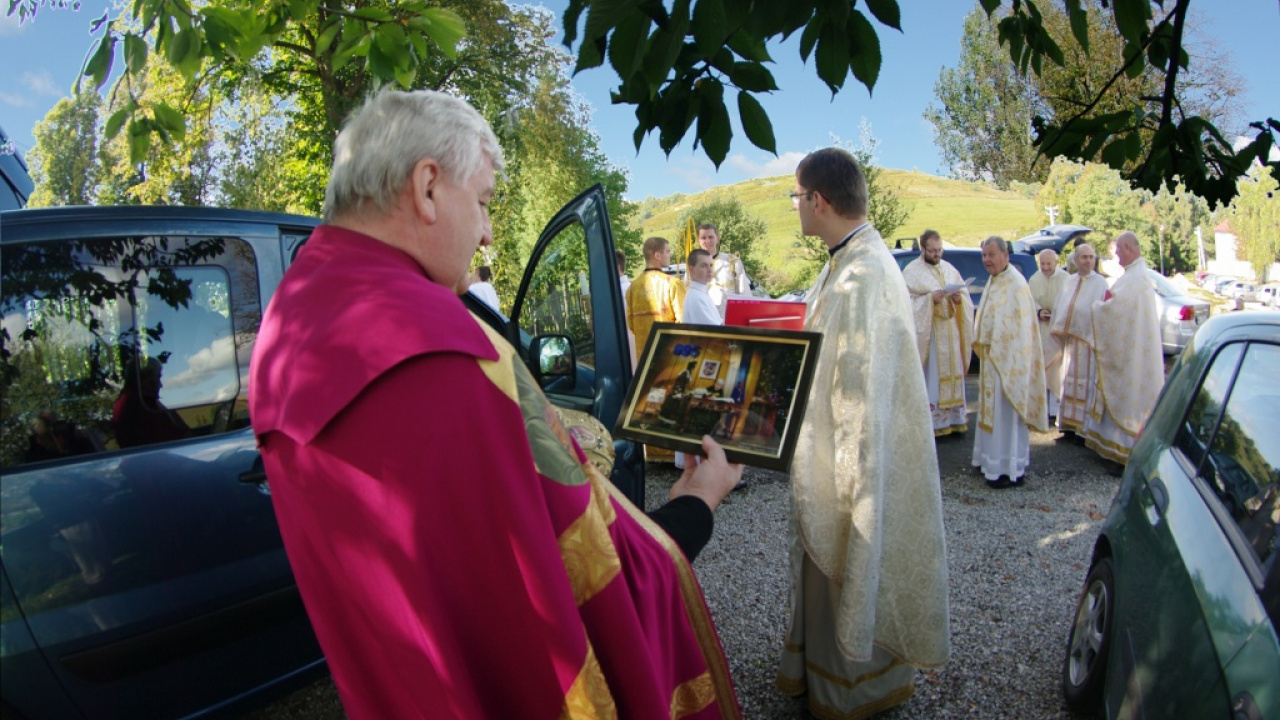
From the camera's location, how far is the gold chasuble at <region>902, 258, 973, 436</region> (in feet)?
28.2

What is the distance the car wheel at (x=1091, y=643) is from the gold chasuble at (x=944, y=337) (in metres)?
5.47

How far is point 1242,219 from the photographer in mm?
49844

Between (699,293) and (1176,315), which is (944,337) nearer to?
(699,293)

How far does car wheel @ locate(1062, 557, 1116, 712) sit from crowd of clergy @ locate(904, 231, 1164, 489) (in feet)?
10.9

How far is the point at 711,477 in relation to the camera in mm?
1729

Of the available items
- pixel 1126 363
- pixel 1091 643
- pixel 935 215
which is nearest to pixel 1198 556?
pixel 1091 643

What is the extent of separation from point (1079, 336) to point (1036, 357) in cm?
106

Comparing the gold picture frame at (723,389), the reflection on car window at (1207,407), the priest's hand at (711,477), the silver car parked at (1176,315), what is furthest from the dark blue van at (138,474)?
the silver car parked at (1176,315)

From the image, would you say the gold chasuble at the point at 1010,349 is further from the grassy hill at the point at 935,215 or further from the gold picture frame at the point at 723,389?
the grassy hill at the point at 935,215

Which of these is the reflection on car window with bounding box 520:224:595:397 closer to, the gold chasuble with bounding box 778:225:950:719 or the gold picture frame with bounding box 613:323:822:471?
the gold chasuble with bounding box 778:225:950:719

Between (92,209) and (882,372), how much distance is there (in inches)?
96.4

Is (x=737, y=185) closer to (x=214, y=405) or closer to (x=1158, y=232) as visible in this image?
(x=1158, y=232)

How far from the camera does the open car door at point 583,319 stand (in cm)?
312

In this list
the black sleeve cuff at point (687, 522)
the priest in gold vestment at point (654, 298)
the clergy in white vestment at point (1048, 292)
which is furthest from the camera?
the clergy in white vestment at point (1048, 292)
